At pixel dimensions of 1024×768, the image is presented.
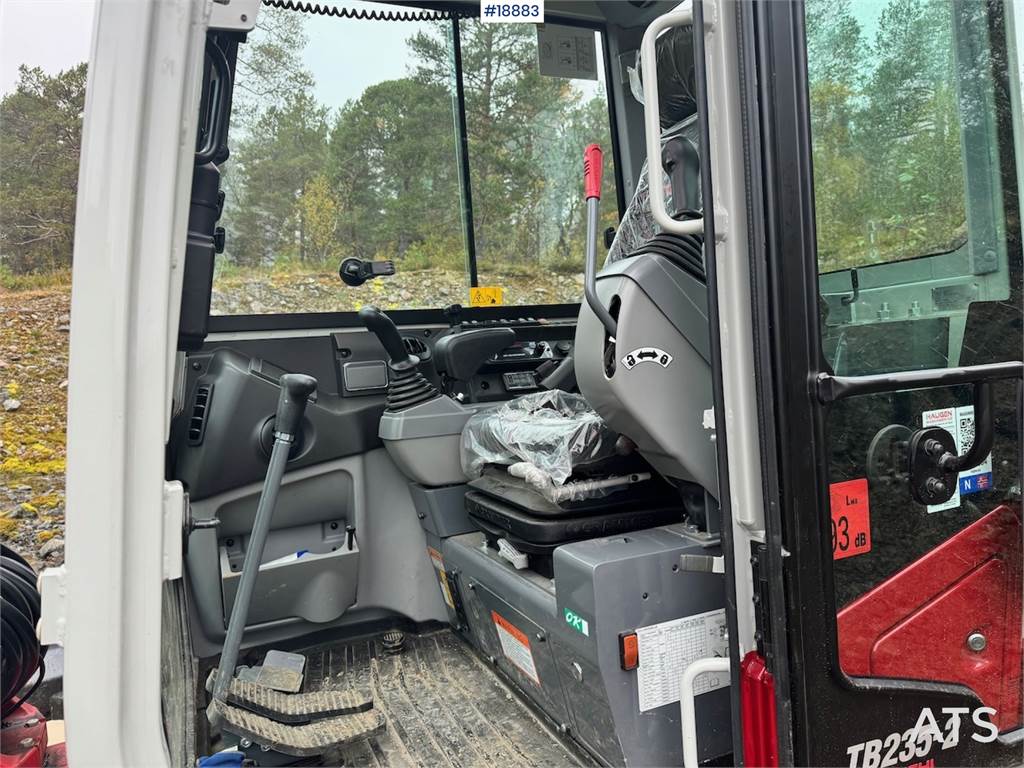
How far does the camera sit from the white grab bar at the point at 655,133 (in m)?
1.31

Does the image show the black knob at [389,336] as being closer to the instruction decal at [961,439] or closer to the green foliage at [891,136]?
the green foliage at [891,136]

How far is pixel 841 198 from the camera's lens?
131 cm

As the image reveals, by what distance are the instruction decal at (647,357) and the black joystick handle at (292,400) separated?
874 millimetres

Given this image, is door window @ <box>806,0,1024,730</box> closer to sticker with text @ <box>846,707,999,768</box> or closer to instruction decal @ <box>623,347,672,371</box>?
sticker with text @ <box>846,707,999,768</box>

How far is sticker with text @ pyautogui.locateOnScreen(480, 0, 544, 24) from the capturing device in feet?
4.37

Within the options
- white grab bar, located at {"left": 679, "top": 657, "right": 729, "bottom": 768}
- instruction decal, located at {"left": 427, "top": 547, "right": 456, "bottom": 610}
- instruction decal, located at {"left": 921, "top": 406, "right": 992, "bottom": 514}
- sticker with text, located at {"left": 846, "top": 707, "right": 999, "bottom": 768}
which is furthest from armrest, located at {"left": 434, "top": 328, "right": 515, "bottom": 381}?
sticker with text, located at {"left": 846, "top": 707, "right": 999, "bottom": 768}

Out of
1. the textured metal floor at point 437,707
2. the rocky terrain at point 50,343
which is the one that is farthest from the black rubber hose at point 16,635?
the rocky terrain at point 50,343

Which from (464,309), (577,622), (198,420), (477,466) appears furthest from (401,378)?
(577,622)

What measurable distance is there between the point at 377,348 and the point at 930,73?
1.89m

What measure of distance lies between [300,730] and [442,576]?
29.3 inches

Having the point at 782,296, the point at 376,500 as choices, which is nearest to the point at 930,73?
the point at 782,296

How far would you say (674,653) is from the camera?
1.60m

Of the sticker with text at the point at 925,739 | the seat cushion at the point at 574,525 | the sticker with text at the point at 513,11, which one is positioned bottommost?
the sticker with text at the point at 925,739

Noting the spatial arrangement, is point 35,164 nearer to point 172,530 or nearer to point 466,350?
point 466,350
